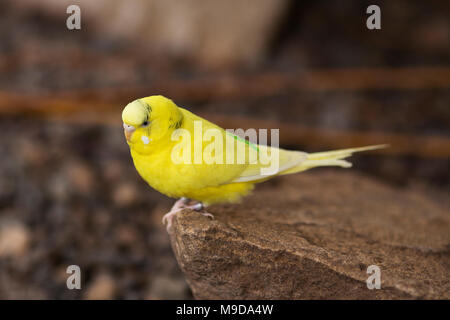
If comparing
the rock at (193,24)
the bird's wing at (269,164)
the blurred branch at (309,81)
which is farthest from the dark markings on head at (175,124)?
the rock at (193,24)

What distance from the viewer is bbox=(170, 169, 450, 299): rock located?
177 cm

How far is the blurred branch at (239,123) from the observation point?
3.57 metres

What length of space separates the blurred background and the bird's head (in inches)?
38.7

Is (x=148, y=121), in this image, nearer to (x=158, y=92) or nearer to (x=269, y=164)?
(x=269, y=164)

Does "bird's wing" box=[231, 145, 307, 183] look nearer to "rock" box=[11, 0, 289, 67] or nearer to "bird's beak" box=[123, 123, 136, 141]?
"bird's beak" box=[123, 123, 136, 141]

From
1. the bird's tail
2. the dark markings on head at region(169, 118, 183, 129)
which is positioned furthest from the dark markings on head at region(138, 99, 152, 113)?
the bird's tail

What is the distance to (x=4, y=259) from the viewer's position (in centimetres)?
261

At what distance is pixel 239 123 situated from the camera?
143 inches

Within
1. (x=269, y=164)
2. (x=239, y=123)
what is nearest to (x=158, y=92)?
(x=239, y=123)

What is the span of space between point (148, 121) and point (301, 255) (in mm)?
768

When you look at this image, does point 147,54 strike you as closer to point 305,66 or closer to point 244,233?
point 305,66

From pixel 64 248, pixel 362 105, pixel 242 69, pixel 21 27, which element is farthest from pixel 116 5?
pixel 64 248

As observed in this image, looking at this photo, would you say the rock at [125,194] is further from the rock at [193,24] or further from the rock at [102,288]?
the rock at [193,24]
